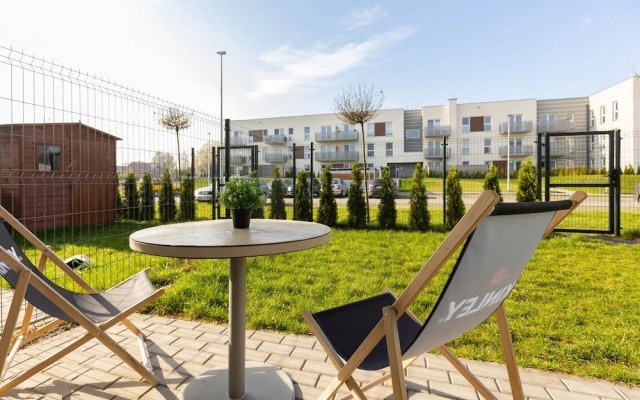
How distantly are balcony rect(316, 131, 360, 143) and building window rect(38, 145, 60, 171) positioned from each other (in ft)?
96.0

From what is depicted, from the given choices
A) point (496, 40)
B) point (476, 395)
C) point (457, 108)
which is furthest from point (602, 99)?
point (476, 395)

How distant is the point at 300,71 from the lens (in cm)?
1143

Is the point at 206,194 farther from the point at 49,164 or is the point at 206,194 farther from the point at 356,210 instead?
the point at 356,210

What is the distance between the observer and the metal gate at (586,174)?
6.96 metres

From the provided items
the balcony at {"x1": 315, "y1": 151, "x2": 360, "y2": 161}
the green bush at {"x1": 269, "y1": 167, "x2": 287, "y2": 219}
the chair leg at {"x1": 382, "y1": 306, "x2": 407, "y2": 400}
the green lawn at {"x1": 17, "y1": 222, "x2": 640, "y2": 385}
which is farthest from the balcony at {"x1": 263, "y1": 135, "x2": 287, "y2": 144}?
→ the chair leg at {"x1": 382, "y1": 306, "x2": 407, "y2": 400}

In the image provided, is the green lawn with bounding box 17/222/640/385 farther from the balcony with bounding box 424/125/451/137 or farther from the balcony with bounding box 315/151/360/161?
the balcony with bounding box 424/125/451/137

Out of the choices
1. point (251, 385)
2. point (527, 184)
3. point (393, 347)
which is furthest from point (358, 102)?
point (393, 347)

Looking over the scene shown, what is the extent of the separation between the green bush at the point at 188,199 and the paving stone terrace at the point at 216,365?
4.51m

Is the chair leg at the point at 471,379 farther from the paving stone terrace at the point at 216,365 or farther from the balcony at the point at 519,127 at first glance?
the balcony at the point at 519,127

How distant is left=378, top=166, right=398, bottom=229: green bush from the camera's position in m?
8.64

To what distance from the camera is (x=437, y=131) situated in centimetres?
3231

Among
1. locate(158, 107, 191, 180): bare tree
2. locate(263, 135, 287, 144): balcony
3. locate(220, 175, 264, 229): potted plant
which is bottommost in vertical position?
locate(220, 175, 264, 229): potted plant

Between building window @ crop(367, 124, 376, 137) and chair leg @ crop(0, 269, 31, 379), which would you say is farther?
building window @ crop(367, 124, 376, 137)

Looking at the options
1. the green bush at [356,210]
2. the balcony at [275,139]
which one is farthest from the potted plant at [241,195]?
the balcony at [275,139]
